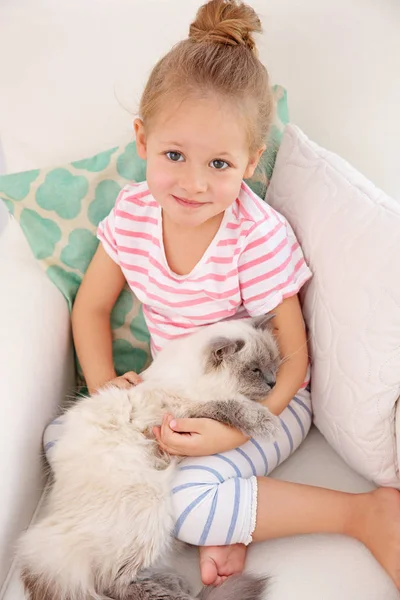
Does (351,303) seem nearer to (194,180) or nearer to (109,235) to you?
(194,180)

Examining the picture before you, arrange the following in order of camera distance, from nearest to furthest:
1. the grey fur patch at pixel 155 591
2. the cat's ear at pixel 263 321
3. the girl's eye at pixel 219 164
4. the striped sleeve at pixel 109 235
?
the grey fur patch at pixel 155 591
the girl's eye at pixel 219 164
the cat's ear at pixel 263 321
the striped sleeve at pixel 109 235

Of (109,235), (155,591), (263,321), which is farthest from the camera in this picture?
(109,235)

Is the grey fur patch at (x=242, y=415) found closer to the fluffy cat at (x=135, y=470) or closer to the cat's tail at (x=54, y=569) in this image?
the fluffy cat at (x=135, y=470)

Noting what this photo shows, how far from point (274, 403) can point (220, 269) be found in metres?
0.26

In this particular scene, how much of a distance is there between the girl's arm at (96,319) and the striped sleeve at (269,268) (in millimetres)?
281

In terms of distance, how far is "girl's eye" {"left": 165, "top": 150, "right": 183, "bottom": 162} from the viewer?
0.97 metres

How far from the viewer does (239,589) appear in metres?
0.87

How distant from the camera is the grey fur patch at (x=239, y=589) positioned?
86 centimetres

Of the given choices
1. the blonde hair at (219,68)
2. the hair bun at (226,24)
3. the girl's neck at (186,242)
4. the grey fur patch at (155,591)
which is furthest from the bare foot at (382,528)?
the hair bun at (226,24)

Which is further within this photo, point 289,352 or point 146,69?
point 146,69

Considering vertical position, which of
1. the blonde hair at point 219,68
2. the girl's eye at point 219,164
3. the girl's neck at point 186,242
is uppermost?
the blonde hair at point 219,68

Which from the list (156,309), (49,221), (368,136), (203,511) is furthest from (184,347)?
(368,136)

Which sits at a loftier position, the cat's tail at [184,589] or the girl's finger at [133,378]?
the girl's finger at [133,378]

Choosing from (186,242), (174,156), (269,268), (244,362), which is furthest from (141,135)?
(244,362)
